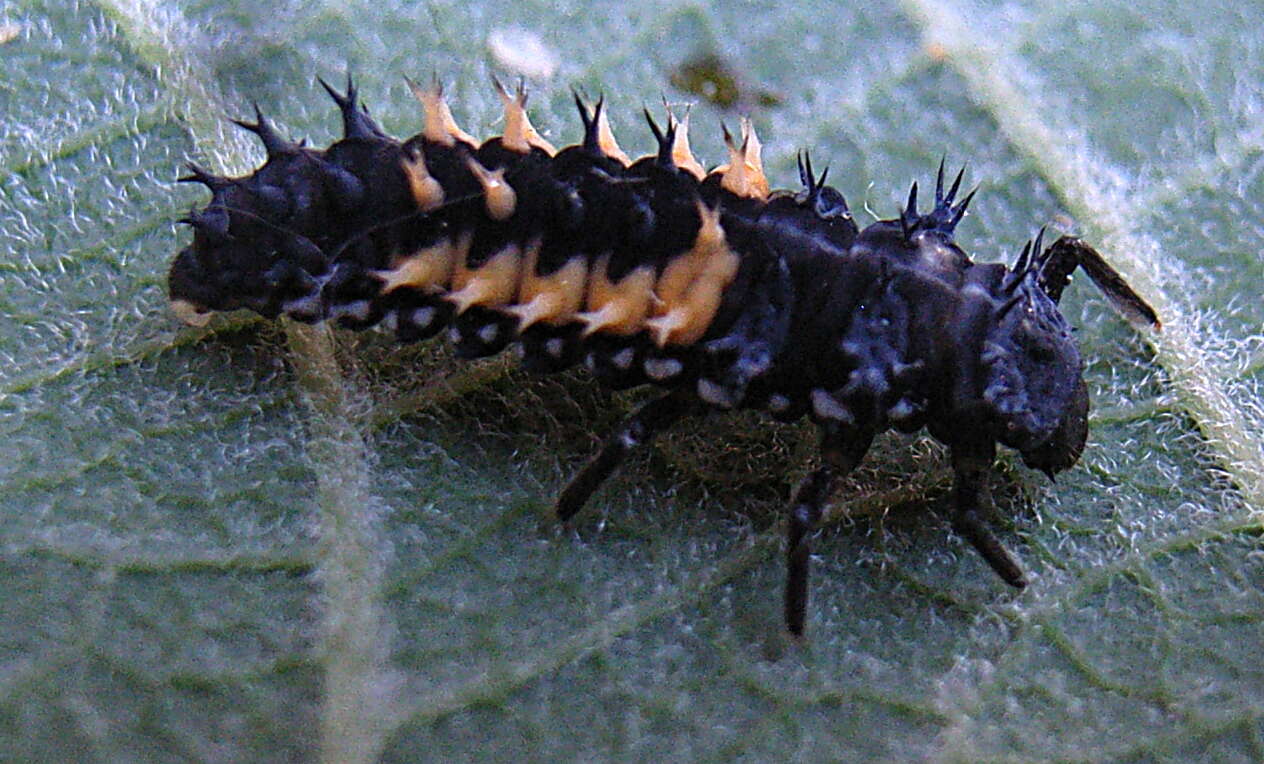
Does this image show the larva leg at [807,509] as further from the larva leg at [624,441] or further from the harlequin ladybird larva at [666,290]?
the larva leg at [624,441]

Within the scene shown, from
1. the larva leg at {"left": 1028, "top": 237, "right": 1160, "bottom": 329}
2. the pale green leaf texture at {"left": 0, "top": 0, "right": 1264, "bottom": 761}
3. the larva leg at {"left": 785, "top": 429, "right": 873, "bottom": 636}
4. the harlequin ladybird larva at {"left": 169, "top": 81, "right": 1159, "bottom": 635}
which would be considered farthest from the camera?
the larva leg at {"left": 1028, "top": 237, "right": 1160, "bottom": 329}

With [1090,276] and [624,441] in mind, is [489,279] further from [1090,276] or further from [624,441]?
[1090,276]

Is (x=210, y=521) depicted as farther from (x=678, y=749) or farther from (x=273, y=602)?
(x=678, y=749)

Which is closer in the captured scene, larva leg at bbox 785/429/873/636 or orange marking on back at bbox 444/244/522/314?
larva leg at bbox 785/429/873/636

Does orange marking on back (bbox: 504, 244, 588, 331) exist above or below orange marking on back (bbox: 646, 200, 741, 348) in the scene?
below

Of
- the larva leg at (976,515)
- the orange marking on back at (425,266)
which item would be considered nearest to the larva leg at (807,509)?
the larva leg at (976,515)

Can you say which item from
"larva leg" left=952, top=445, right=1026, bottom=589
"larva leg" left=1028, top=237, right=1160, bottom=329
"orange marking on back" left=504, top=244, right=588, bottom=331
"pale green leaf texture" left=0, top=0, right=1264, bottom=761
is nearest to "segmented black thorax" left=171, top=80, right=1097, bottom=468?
"orange marking on back" left=504, top=244, right=588, bottom=331

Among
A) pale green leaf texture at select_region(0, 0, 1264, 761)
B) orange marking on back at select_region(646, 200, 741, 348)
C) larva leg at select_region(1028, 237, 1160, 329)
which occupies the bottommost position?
pale green leaf texture at select_region(0, 0, 1264, 761)

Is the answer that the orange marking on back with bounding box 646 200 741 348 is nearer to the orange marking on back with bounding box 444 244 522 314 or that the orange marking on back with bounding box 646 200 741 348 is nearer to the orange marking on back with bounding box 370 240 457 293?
the orange marking on back with bounding box 444 244 522 314
